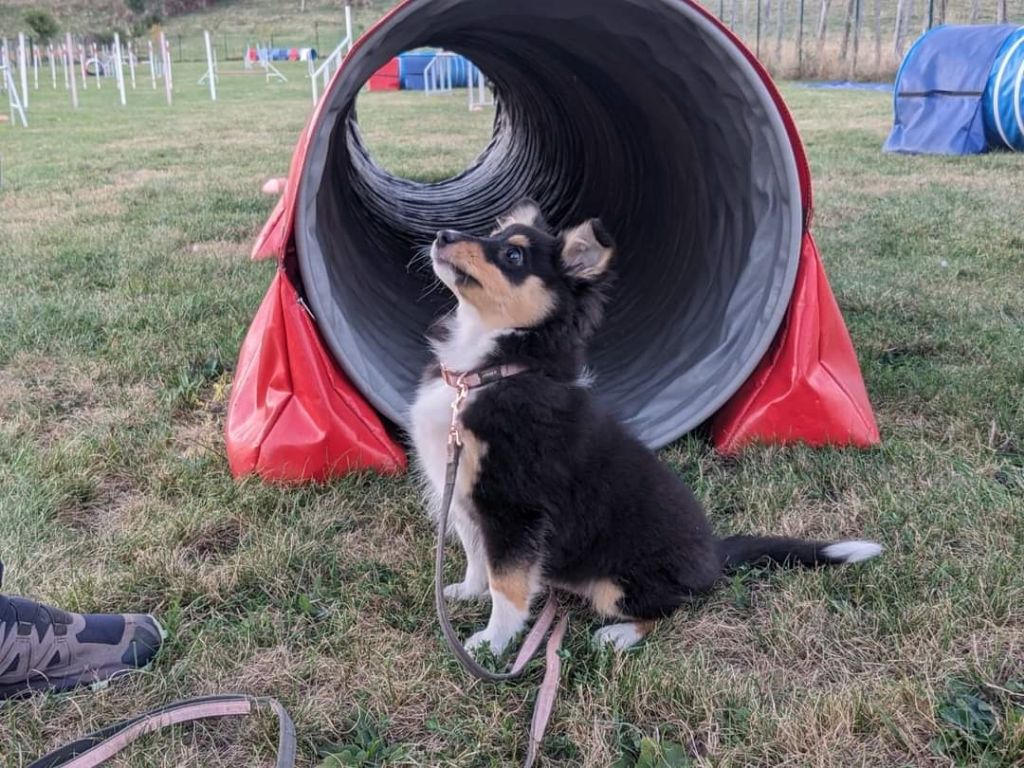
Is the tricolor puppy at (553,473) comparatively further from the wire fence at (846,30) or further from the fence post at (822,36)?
the fence post at (822,36)

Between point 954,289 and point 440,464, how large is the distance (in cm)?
421

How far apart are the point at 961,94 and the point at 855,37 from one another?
13715 millimetres

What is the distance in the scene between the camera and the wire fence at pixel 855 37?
2242 cm

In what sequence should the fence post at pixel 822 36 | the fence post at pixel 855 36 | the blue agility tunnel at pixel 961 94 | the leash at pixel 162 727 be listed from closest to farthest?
1. the leash at pixel 162 727
2. the blue agility tunnel at pixel 961 94
3. the fence post at pixel 855 36
4. the fence post at pixel 822 36

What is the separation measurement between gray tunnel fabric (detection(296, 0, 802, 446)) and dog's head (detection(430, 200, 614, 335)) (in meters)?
0.81

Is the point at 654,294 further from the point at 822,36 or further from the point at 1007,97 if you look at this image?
the point at 822,36

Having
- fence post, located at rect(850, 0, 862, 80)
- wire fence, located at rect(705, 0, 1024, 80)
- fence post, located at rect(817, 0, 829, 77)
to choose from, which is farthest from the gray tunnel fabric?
fence post, located at rect(817, 0, 829, 77)

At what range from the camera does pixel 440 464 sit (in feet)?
9.43

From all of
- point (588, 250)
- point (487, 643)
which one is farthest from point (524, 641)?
point (588, 250)

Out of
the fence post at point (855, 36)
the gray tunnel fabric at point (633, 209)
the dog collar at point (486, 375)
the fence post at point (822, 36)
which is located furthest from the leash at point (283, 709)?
the fence post at point (822, 36)

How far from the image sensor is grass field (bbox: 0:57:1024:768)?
223 centimetres

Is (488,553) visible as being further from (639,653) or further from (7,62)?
(7,62)

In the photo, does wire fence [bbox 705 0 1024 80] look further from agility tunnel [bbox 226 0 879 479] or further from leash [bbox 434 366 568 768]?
leash [bbox 434 366 568 768]

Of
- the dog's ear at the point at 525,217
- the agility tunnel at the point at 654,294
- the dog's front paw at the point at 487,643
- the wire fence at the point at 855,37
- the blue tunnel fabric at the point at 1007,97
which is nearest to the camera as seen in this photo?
the dog's front paw at the point at 487,643
